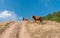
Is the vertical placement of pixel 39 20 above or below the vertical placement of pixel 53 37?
above

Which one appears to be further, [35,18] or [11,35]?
[35,18]

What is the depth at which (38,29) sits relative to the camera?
3131 cm

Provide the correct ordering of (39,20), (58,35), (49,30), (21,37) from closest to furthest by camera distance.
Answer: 1. (21,37)
2. (58,35)
3. (49,30)
4. (39,20)

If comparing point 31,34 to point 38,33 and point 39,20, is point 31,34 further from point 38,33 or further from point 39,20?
point 39,20

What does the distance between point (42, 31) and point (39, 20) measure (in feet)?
43.9

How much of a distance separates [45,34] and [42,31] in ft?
4.82

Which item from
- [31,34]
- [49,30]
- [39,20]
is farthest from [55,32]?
[39,20]

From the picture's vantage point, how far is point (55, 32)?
1193 inches

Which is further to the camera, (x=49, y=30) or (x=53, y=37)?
(x=49, y=30)

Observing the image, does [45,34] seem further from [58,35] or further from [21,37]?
[21,37]

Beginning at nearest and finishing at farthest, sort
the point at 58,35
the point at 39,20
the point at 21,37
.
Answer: the point at 21,37 → the point at 58,35 → the point at 39,20

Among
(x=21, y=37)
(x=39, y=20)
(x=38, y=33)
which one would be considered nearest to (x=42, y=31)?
(x=38, y=33)

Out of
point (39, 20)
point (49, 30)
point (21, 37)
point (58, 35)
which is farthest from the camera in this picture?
point (39, 20)

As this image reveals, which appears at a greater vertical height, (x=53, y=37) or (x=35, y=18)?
(x=35, y=18)
